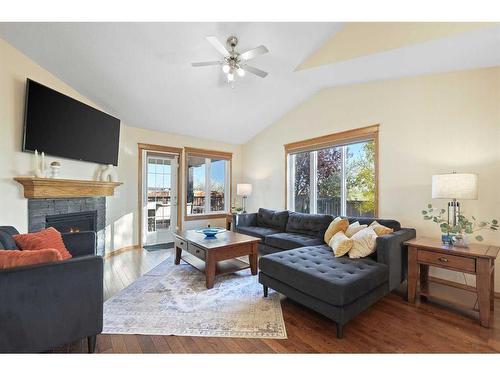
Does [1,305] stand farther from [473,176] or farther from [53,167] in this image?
[473,176]

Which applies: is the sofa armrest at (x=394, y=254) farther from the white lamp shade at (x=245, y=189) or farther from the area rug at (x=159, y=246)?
the area rug at (x=159, y=246)

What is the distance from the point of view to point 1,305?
4.26 feet

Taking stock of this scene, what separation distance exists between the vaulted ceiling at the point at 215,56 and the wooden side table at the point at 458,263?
→ 1.89 meters

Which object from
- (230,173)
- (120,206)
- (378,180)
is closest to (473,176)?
(378,180)

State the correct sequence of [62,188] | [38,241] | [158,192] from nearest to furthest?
1. [38,241]
2. [62,188]
3. [158,192]

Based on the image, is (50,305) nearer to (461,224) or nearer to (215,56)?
(215,56)

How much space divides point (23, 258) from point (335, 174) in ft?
13.2

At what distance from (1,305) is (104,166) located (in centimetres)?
280

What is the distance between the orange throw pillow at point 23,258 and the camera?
4.65 feet

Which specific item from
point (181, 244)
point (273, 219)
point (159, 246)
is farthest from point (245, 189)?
point (181, 244)

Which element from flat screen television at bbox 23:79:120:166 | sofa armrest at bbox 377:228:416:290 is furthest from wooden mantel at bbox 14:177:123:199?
sofa armrest at bbox 377:228:416:290

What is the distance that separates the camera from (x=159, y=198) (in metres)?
4.94

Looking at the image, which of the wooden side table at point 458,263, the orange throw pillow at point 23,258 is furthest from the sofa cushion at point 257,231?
the orange throw pillow at point 23,258

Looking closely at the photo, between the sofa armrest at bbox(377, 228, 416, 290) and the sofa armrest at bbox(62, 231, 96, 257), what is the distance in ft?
10.3
